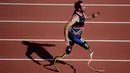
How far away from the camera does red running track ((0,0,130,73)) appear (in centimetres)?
746

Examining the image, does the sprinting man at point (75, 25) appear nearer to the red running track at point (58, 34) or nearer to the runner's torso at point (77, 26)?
the runner's torso at point (77, 26)

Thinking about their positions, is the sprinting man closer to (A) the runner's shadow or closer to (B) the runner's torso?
(B) the runner's torso

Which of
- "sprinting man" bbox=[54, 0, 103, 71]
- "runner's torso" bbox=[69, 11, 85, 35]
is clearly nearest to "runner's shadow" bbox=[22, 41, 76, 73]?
"sprinting man" bbox=[54, 0, 103, 71]

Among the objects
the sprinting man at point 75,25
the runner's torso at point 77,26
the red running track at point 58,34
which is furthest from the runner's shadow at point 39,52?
the runner's torso at point 77,26

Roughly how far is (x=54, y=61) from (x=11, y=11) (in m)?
3.05

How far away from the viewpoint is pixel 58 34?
8.68 metres

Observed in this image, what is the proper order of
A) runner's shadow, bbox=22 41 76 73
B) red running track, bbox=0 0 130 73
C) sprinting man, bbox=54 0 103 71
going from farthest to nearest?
runner's shadow, bbox=22 41 76 73 < red running track, bbox=0 0 130 73 < sprinting man, bbox=54 0 103 71

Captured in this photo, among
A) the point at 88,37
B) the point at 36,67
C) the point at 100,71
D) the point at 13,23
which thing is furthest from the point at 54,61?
the point at 13,23

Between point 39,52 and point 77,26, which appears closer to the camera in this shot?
point 77,26

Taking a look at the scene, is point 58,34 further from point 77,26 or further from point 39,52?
point 77,26

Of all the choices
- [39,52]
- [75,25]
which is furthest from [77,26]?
[39,52]

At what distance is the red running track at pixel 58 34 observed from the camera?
7.46 meters

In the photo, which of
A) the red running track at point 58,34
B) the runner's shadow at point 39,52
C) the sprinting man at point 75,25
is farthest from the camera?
the runner's shadow at point 39,52

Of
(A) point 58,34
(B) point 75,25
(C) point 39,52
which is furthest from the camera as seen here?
(A) point 58,34
